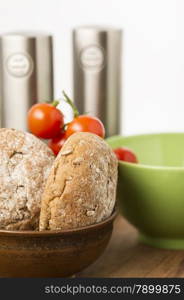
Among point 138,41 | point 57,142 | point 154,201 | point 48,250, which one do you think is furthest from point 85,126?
point 138,41

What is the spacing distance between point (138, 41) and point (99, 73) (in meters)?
0.91

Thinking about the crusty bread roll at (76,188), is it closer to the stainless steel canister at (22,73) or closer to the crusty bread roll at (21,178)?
the crusty bread roll at (21,178)

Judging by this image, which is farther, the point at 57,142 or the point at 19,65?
the point at 19,65

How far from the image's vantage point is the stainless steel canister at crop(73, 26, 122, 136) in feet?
6.30

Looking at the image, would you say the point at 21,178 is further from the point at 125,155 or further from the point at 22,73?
the point at 22,73

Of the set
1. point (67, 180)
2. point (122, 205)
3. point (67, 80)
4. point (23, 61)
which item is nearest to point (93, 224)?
→ point (67, 180)

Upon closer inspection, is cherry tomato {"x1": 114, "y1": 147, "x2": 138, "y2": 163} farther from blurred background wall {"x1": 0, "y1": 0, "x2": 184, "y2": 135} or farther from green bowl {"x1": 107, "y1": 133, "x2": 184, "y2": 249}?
blurred background wall {"x1": 0, "y1": 0, "x2": 184, "y2": 135}

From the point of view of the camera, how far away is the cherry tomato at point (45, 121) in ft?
4.89

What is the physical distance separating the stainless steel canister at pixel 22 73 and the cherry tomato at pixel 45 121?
0.39m

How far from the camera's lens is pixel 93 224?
128cm

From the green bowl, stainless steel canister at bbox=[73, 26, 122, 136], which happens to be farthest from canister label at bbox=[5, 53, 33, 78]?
the green bowl

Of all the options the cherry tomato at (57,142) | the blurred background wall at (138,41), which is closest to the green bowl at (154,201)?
the cherry tomato at (57,142)

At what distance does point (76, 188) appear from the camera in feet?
4.05

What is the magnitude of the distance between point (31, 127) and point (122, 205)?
10.4 inches
